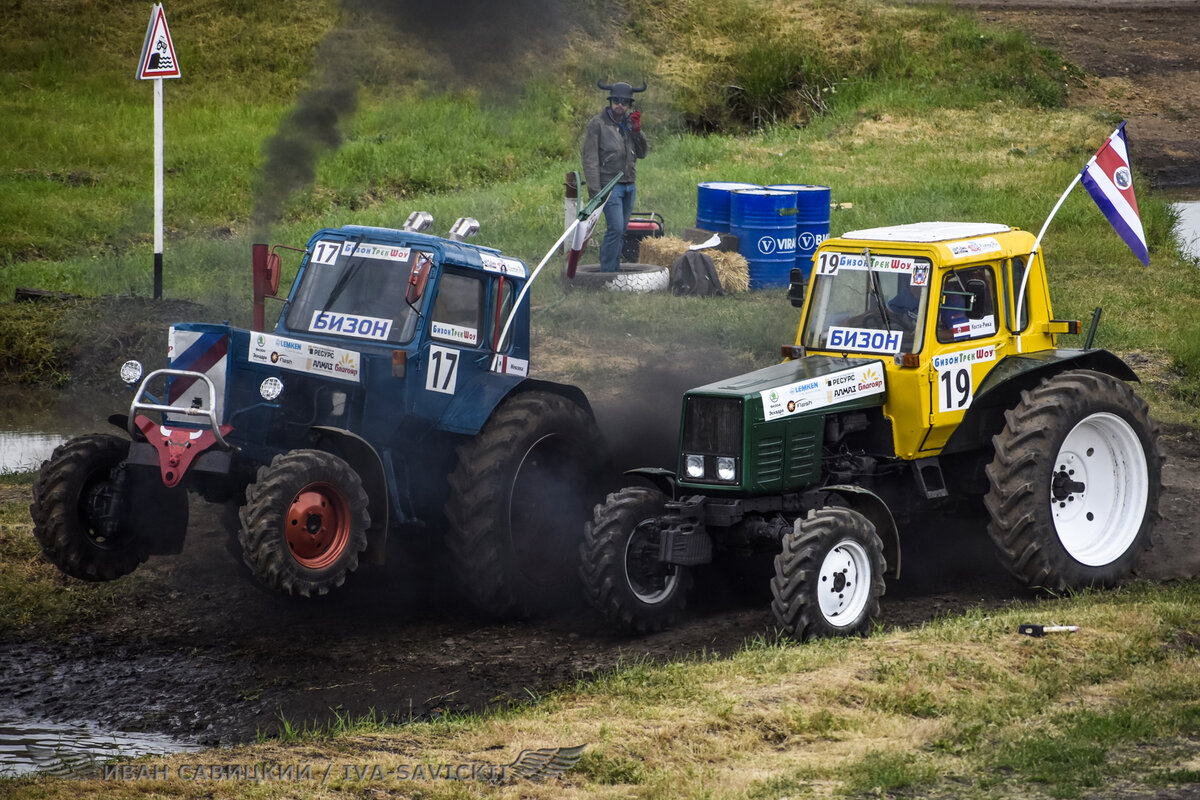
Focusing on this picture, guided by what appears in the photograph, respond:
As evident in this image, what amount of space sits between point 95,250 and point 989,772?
1598 centimetres

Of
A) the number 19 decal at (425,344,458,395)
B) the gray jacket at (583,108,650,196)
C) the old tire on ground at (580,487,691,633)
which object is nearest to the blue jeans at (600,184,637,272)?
the gray jacket at (583,108,650,196)

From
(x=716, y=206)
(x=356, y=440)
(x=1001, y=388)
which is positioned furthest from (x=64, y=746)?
(x=716, y=206)

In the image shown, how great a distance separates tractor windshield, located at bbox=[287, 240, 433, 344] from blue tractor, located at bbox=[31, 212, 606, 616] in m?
0.01

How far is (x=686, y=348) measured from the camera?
610 inches

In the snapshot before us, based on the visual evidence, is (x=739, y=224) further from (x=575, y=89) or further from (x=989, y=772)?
(x=989, y=772)

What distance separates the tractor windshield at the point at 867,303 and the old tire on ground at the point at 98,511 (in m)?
4.26

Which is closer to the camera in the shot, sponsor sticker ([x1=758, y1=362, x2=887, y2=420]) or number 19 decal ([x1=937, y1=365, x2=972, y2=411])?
sponsor sticker ([x1=758, y1=362, x2=887, y2=420])

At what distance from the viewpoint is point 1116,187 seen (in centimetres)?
1117

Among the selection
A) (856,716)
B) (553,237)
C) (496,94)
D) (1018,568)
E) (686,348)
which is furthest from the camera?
(496,94)

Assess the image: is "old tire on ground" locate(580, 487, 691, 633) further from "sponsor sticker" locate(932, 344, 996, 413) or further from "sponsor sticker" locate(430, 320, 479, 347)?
"sponsor sticker" locate(932, 344, 996, 413)

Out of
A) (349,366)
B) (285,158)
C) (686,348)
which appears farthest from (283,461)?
(686,348)

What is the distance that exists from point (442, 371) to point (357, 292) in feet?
2.64

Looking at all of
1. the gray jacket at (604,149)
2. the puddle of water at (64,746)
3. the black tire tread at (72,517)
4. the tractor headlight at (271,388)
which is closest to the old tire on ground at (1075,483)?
the tractor headlight at (271,388)

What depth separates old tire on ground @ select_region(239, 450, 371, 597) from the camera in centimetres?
823
